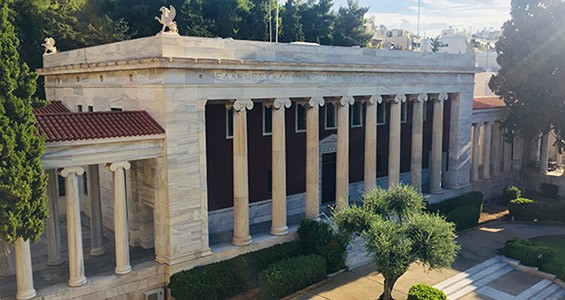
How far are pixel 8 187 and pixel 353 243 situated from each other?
52.0ft

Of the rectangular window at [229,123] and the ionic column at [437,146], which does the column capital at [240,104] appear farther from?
the ionic column at [437,146]

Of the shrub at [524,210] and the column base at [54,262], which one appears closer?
the column base at [54,262]

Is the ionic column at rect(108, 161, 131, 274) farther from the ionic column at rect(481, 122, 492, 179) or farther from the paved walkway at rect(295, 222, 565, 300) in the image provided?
the ionic column at rect(481, 122, 492, 179)

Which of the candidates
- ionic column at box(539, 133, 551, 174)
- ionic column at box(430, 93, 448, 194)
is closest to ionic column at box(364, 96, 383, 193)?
ionic column at box(430, 93, 448, 194)

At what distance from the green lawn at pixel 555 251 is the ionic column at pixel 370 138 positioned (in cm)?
935

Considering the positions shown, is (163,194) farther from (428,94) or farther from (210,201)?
(428,94)

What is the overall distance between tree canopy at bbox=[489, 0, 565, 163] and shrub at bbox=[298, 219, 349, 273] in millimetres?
19458

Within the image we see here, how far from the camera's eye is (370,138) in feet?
85.6

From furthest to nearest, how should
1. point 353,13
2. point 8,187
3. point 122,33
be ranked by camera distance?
point 353,13
point 122,33
point 8,187

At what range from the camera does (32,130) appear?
1496 cm

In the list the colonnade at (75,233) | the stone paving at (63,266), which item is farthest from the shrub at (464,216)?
the colonnade at (75,233)

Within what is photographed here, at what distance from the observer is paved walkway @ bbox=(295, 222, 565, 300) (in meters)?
19.8

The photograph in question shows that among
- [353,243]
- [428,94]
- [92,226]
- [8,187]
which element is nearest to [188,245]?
[92,226]

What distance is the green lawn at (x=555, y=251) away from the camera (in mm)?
22359
